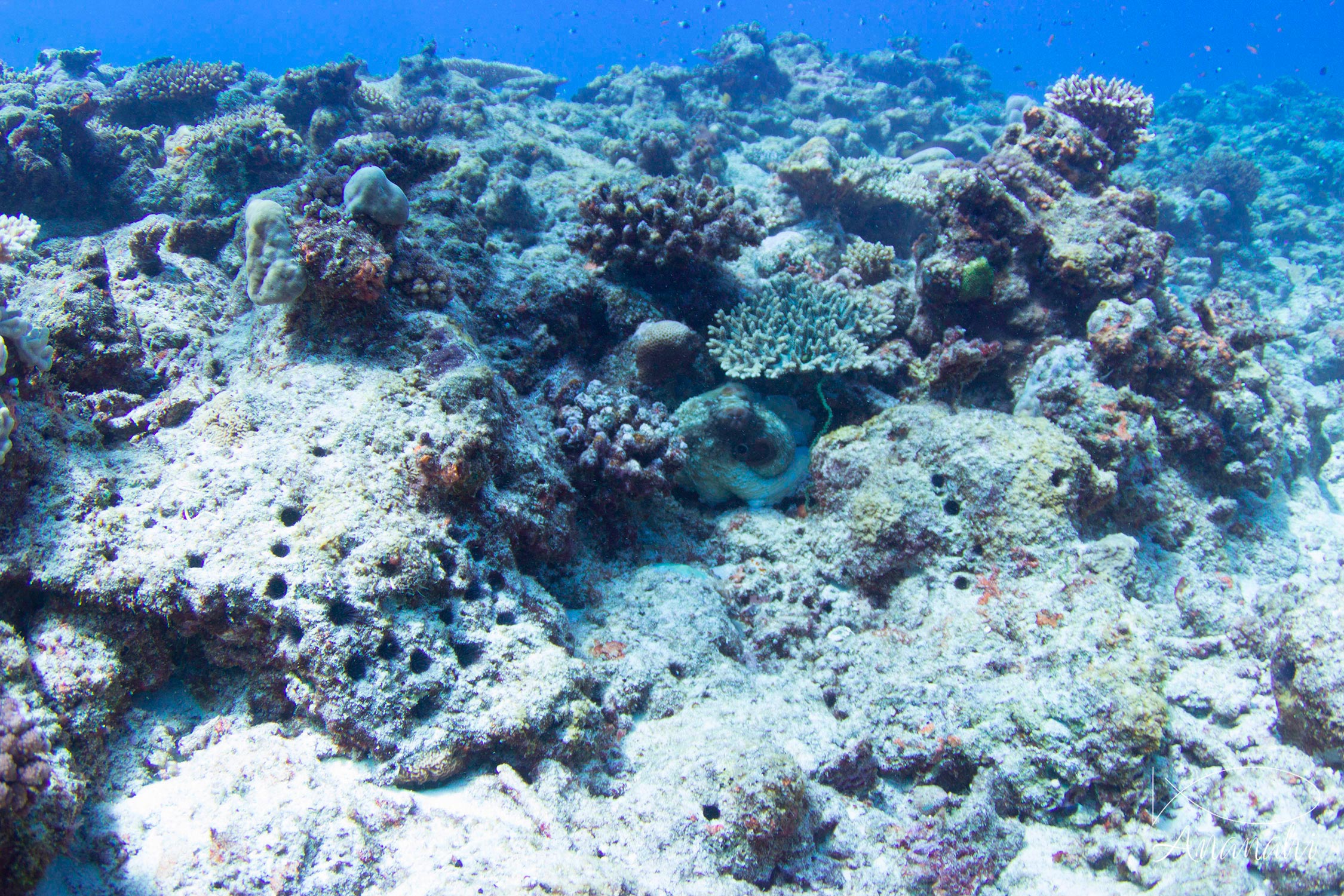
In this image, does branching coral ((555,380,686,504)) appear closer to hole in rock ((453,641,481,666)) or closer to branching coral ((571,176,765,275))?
hole in rock ((453,641,481,666))

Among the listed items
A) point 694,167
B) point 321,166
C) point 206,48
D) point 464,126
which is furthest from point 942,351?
point 206,48

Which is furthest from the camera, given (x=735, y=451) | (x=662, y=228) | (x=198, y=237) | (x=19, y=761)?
(x=198, y=237)

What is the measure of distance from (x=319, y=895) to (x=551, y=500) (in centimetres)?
199

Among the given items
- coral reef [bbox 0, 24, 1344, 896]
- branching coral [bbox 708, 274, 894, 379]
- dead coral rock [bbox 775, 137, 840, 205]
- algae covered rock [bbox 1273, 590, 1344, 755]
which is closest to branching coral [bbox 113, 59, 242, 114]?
coral reef [bbox 0, 24, 1344, 896]

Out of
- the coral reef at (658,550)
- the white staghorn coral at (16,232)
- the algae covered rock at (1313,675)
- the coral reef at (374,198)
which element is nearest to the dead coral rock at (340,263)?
the coral reef at (658,550)

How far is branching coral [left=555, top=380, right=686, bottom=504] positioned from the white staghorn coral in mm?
3515

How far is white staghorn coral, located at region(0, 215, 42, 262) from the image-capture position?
365 cm

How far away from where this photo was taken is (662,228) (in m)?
5.17

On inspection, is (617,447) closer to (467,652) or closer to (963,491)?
(467,652)

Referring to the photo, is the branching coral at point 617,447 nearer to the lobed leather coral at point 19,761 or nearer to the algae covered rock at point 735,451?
the algae covered rock at point 735,451

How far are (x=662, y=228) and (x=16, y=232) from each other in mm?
4532

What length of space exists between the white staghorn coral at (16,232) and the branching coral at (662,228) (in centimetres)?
373

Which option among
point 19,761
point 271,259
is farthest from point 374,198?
point 19,761

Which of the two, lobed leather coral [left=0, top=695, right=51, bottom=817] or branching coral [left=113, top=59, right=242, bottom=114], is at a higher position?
branching coral [left=113, top=59, right=242, bottom=114]
